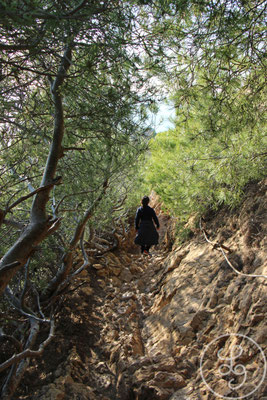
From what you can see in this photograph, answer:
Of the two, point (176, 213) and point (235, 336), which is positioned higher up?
point (176, 213)

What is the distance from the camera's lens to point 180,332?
4348mm

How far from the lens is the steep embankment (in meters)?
3.25

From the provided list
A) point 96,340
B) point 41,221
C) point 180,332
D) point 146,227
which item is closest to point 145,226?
point 146,227

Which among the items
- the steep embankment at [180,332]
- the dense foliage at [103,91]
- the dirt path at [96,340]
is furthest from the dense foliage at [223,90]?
the dirt path at [96,340]

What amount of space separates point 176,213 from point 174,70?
506 centimetres

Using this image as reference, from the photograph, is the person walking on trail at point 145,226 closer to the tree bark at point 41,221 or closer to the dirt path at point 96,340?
the dirt path at point 96,340

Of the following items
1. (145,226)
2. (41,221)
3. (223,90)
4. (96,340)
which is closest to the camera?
(41,221)

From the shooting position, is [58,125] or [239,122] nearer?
[58,125]

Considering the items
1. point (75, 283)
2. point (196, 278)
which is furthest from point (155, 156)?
point (196, 278)

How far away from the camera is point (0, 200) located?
5160mm

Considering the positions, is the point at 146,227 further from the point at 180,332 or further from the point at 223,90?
the point at 223,90

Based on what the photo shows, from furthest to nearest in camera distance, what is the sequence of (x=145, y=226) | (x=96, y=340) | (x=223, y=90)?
(x=145, y=226)
(x=96, y=340)
(x=223, y=90)

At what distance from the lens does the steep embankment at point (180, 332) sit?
325 centimetres

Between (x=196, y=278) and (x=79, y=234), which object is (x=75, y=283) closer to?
(x=79, y=234)
